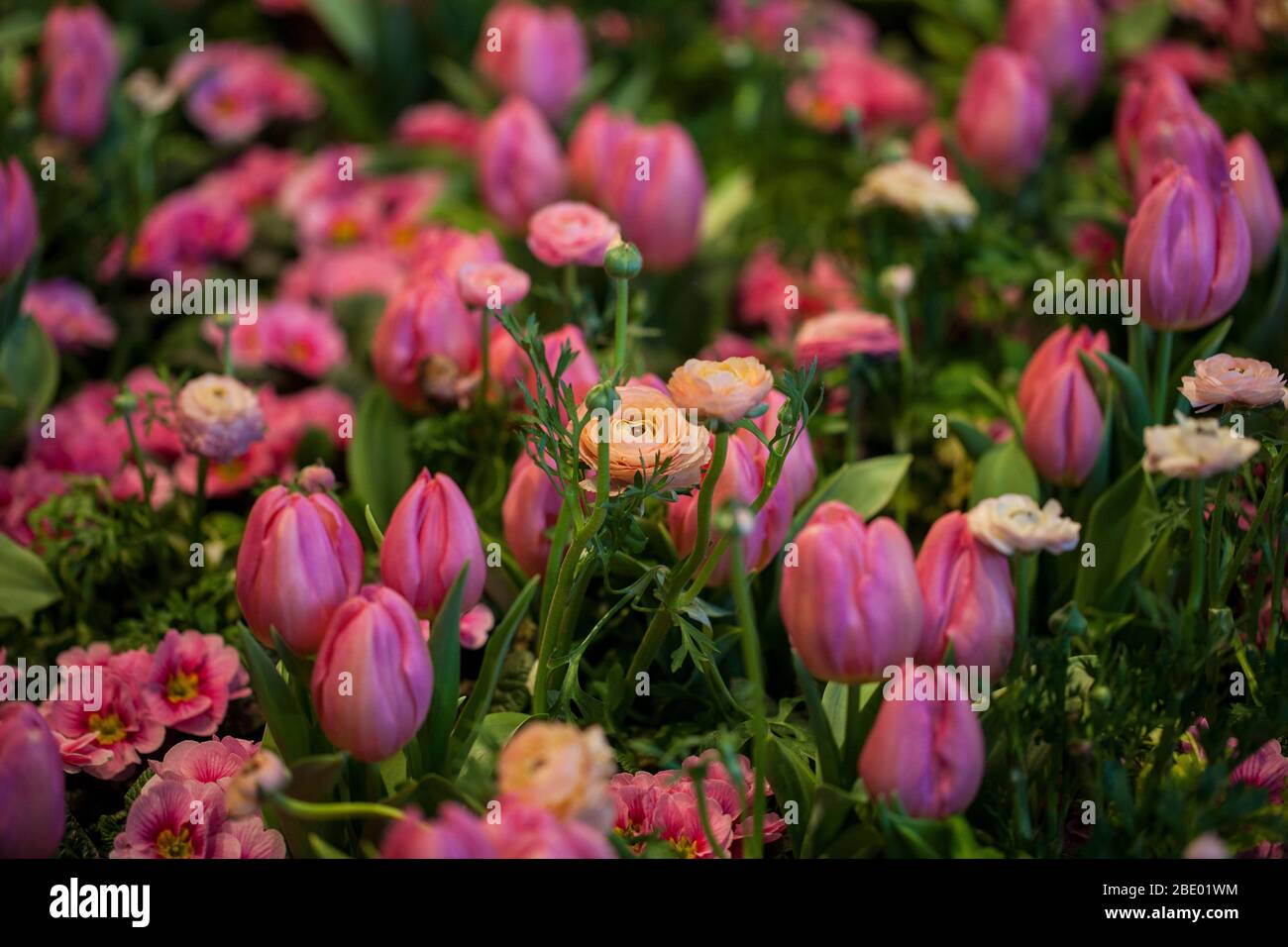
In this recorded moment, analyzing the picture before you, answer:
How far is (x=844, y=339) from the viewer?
1075mm

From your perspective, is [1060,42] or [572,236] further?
[1060,42]

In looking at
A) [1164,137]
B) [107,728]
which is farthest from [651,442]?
[1164,137]

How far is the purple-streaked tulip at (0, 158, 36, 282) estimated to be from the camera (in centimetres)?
109

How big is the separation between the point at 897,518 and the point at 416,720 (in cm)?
50

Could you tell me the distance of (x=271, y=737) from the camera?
2.63 feet

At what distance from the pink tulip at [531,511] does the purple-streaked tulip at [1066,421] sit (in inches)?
13.6

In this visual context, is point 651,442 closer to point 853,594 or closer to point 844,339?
point 853,594

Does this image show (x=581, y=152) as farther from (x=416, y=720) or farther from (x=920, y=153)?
(x=416, y=720)

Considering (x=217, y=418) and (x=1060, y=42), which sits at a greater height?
(x=1060, y=42)

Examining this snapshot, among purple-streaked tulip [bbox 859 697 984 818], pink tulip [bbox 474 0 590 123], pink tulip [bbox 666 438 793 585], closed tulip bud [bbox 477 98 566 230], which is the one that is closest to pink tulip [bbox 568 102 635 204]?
closed tulip bud [bbox 477 98 566 230]

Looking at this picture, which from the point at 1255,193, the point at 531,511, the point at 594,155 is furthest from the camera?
the point at 594,155

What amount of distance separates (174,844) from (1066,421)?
0.64m
